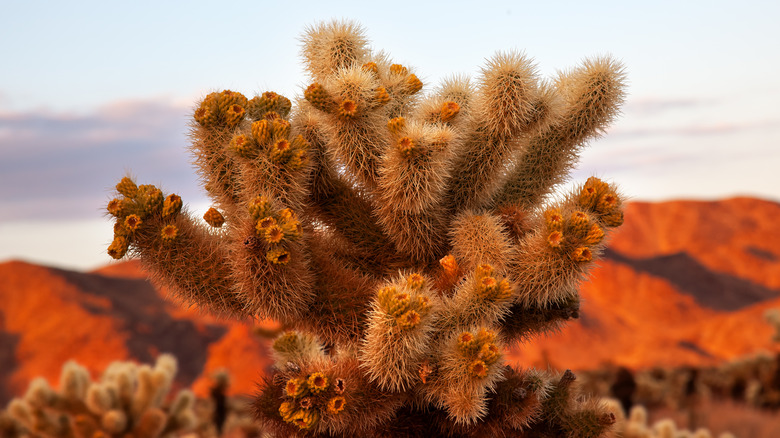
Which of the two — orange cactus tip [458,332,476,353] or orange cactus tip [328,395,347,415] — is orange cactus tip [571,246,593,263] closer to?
orange cactus tip [458,332,476,353]

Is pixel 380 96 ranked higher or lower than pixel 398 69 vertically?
lower

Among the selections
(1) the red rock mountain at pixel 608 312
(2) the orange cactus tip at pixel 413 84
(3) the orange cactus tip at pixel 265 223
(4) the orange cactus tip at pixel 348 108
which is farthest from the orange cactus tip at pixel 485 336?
(1) the red rock mountain at pixel 608 312

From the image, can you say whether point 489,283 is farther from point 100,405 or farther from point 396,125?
point 100,405

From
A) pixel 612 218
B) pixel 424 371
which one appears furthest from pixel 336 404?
pixel 612 218

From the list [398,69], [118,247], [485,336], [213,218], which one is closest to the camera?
[485,336]

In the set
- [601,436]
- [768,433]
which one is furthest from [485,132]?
[768,433]

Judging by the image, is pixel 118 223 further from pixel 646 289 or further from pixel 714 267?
pixel 714 267

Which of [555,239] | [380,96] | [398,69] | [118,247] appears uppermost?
[398,69]
